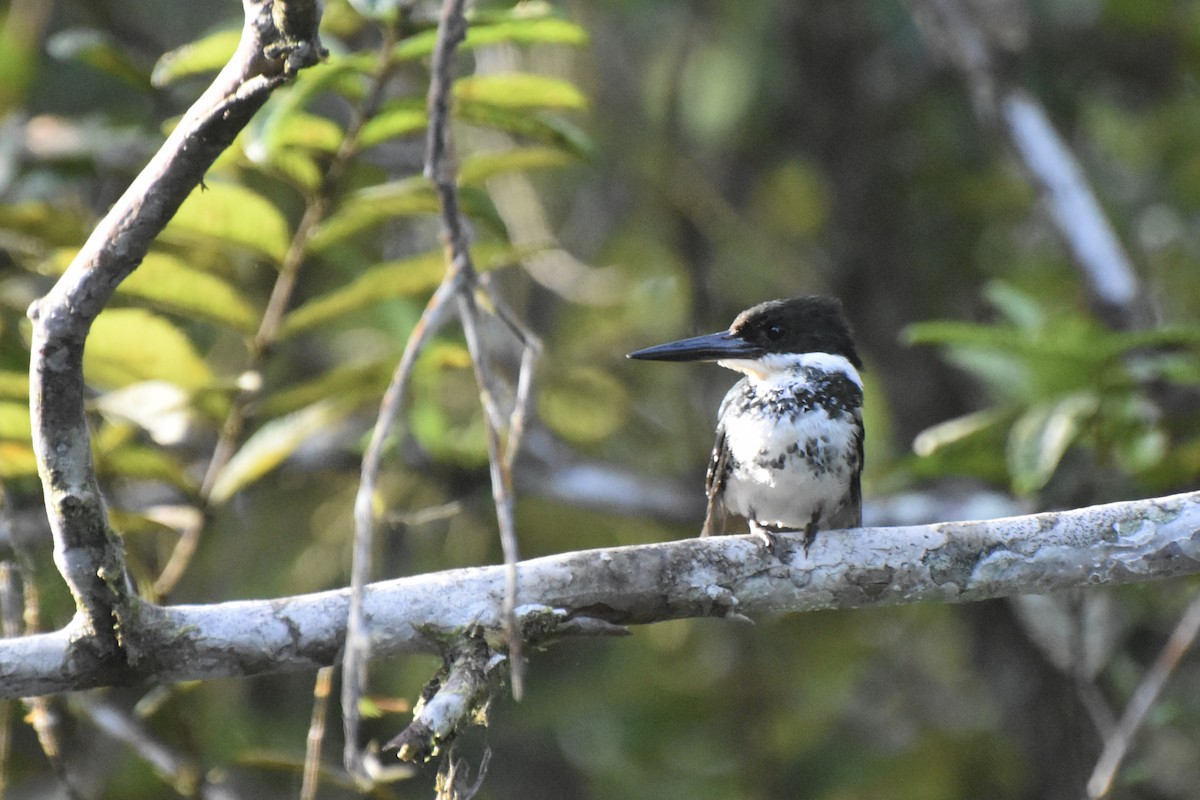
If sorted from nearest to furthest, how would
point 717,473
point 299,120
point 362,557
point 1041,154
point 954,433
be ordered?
1. point 362,557
2. point 299,120
3. point 954,433
4. point 717,473
5. point 1041,154

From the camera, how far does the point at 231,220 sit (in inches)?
113

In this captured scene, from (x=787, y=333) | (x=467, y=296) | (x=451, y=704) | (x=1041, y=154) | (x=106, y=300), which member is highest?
(x=1041, y=154)

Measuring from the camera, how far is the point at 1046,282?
504 cm

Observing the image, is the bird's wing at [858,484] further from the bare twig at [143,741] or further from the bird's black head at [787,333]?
the bare twig at [143,741]

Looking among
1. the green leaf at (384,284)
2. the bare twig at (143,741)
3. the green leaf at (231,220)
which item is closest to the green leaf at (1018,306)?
the green leaf at (384,284)

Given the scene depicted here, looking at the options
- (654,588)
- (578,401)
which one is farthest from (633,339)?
(654,588)

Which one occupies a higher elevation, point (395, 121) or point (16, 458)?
point (395, 121)

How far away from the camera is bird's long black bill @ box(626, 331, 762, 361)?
10.2 feet

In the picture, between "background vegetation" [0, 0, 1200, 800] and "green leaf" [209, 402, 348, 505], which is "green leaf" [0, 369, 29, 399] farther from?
"green leaf" [209, 402, 348, 505]

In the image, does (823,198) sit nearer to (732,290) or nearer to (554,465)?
(732,290)

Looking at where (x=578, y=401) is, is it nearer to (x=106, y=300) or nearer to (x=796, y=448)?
(x=796, y=448)

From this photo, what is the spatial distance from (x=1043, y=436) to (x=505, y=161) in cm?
135

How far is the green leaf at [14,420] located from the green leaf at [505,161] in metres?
1.04

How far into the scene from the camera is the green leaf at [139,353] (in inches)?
116
